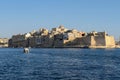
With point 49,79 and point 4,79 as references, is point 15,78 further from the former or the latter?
point 49,79

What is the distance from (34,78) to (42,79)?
45.5 inches

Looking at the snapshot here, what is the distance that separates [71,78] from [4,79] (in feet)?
22.0

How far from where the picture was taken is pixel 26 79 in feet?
112

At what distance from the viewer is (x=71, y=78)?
34.8 metres

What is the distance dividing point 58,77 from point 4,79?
18.2 ft

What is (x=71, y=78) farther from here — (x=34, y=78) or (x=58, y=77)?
(x=34, y=78)

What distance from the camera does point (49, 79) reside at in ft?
112

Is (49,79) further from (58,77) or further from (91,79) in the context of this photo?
(91,79)

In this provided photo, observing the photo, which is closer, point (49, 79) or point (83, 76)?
point (49, 79)

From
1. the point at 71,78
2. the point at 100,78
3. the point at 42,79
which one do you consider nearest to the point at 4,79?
the point at 42,79

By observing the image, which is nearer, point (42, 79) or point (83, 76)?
point (42, 79)

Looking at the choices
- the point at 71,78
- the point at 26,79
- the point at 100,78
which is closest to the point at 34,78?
the point at 26,79

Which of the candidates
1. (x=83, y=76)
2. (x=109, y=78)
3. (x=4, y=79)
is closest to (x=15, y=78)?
(x=4, y=79)

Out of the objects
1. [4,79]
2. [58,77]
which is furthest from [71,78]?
[4,79]
